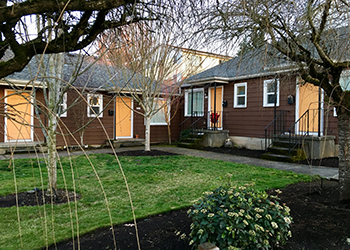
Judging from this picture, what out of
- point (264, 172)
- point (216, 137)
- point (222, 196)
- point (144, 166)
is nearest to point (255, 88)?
point (216, 137)

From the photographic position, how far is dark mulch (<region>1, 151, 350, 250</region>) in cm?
295

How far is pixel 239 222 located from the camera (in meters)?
2.50

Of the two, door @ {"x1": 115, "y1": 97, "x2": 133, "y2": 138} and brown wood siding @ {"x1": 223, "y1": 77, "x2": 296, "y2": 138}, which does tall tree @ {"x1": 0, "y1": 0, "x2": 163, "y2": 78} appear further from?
door @ {"x1": 115, "y1": 97, "x2": 133, "y2": 138}

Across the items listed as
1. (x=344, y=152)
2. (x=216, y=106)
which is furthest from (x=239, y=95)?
(x=344, y=152)

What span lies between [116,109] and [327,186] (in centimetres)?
1028

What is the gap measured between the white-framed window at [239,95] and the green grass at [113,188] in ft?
16.0

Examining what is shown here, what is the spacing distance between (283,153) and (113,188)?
619cm

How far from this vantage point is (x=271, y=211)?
272 centimetres

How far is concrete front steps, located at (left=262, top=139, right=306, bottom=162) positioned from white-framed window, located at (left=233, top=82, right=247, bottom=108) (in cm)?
327

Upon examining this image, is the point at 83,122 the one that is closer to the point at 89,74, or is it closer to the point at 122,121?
the point at 122,121

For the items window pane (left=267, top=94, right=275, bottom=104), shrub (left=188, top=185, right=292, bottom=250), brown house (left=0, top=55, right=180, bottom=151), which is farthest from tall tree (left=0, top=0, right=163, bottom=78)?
window pane (left=267, top=94, right=275, bottom=104)

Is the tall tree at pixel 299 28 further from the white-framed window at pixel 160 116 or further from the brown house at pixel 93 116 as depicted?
the white-framed window at pixel 160 116

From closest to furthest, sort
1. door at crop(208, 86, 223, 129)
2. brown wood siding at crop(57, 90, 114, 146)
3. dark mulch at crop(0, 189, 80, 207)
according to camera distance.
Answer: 1. dark mulch at crop(0, 189, 80, 207)
2. brown wood siding at crop(57, 90, 114, 146)
3. door at crop(208, 86, 223, 129)

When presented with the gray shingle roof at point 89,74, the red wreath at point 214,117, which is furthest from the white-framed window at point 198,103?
the gray shingle roof at point 89,74
